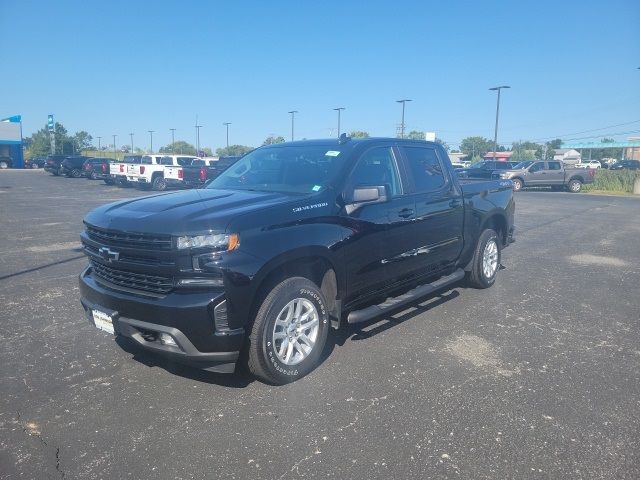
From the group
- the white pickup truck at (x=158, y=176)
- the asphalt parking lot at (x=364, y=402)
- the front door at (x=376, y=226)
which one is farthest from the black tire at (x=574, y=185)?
the front door at (x=376, y=226)

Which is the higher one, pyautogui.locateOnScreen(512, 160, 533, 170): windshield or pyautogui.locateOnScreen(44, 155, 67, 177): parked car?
pyautogui.locateOnScreen(512, 160, 533, 170): windshield

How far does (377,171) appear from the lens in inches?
183

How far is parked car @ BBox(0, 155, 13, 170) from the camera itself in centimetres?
5370

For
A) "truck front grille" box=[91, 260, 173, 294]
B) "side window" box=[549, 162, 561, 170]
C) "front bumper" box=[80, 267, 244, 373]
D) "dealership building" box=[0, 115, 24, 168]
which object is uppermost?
"dealership building" box=[0, 115, 24, 168]

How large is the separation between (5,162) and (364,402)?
6270 centimetres

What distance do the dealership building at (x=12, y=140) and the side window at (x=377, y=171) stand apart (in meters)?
62.4

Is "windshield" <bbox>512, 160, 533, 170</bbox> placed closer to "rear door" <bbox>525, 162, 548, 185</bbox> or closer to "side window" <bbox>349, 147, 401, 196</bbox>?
"rear door" <bbox>525, 162, 548, 185</bbox>

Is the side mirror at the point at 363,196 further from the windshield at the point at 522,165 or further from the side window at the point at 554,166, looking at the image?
the side window at the point at 554,166

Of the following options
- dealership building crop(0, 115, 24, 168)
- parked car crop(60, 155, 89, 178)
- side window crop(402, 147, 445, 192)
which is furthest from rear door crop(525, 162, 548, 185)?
dealership building crop(0, 115, 24, 168)

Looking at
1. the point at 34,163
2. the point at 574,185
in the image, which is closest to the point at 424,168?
the point at 574,185

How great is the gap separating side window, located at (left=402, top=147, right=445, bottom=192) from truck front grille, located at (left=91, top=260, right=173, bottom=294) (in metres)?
2.83

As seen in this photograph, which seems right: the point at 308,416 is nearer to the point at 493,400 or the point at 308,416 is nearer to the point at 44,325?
the point at 493,400

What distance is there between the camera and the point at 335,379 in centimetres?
383

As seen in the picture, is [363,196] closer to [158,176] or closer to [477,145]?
[158,176]
